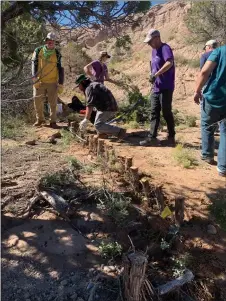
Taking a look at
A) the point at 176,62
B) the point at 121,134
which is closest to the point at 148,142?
the point at 121,134

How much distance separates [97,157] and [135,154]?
0.71m

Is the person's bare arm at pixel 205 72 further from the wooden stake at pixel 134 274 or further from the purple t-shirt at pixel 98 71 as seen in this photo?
the wooden stake at pixel 134 274

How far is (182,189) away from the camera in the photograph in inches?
167

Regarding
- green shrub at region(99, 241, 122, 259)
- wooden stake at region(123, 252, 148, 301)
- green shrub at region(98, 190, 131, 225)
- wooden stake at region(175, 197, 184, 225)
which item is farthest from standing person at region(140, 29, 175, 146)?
wooden stake at region(123, 252, 148, 301)

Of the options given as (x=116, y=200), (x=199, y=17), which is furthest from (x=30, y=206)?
(x=199, y=17)

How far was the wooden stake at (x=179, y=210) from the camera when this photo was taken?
11.1 feet

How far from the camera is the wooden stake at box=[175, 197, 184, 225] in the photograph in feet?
11.1

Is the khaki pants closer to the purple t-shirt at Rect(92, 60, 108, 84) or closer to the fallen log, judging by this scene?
the purple t-shirt at Rect(92, 60, 108, 84)

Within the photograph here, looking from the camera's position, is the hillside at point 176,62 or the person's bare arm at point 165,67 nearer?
the person's bare arm at point 165,67

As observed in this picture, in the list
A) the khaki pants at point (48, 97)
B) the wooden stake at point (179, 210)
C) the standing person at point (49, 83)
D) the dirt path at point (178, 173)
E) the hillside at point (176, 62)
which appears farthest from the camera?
the hillside at point (176, 62)

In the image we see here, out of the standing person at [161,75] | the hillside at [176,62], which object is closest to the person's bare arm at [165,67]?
the standing person at [161,75]

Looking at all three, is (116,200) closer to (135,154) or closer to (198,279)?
(198,279)

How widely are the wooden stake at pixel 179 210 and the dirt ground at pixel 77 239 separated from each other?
105 mm

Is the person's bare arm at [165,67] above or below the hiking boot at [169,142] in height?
above
